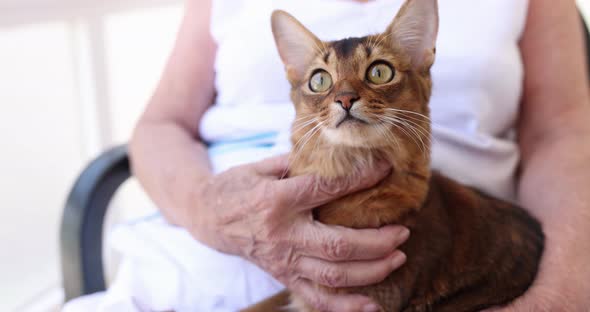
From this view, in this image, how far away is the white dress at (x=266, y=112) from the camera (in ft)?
3.25

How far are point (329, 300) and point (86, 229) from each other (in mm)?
596

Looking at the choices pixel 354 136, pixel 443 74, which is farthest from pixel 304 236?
pixel 443 74

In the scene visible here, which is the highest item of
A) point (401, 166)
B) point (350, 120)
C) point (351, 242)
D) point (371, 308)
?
point (350, 120)

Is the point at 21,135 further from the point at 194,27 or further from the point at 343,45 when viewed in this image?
the point at 343,45

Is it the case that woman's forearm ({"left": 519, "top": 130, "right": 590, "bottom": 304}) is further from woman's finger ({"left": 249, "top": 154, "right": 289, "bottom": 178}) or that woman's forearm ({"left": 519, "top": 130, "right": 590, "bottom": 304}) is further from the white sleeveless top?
woman's finger ({"left": 249, "top": 154, "right": 289, "bottom": 178})

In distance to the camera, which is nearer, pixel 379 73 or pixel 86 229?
pixel 379 73

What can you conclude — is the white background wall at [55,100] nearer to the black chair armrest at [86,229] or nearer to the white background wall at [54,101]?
the white background wall at [54,101]

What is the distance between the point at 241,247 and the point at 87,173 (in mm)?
489

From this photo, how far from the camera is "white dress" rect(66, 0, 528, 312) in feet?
3.25

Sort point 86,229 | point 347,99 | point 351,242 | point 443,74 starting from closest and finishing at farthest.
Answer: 1. point 347,99
2. point 351,242
3. point 443,74
4. point 86,229

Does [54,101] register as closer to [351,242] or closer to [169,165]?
[169,165]

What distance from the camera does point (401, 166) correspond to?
3.11ft

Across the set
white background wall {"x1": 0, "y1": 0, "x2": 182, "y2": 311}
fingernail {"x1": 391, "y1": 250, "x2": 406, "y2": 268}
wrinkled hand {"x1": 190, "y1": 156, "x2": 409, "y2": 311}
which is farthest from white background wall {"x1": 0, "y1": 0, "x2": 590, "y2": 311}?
fingernail {"x1": 391, "y1": 250, "x2": 406, "y2": 268}

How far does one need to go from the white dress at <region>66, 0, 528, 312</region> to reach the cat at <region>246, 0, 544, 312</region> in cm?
9
